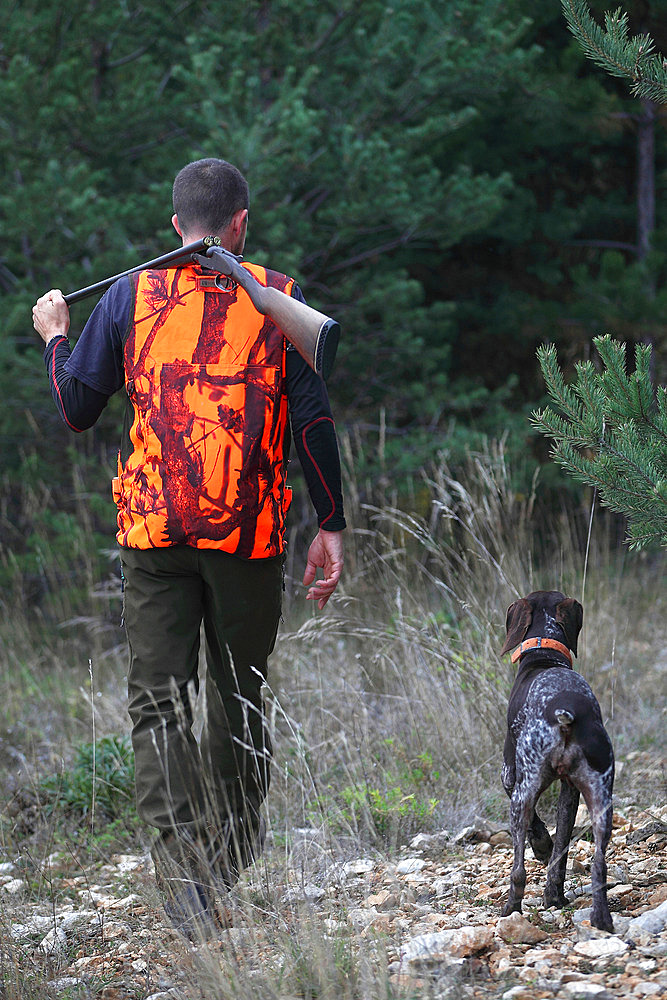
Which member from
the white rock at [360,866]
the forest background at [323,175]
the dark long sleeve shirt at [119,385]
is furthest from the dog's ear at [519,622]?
the forest background at [323,175]

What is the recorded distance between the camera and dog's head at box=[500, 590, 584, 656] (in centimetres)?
322

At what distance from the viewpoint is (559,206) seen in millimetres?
11844

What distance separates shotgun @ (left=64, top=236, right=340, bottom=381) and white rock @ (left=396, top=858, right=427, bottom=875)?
1.70 m

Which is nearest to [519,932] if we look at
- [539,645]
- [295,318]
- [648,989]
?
[648,989]

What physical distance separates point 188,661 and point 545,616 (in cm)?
112

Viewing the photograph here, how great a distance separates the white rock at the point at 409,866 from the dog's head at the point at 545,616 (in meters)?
0.90

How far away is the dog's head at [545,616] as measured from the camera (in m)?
3.22

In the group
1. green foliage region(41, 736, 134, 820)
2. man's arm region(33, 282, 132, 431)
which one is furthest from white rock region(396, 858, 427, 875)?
man's arm region(33, 282, 132, 431)

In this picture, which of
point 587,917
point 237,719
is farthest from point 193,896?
point 587,917

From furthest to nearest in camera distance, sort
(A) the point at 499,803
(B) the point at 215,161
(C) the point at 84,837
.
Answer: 1. (C) the point at 84,837
2. (A) the point at 499,803
3. (B) the point at 215,161

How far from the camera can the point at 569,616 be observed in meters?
3.23

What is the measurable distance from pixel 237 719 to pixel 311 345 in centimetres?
123

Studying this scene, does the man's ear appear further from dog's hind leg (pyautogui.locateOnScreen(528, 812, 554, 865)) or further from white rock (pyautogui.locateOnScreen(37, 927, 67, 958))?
white rock (pyautogui.locateOnScreen(37, 927, 67, 958))

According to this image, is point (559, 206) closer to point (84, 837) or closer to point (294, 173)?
point (294, 173)
